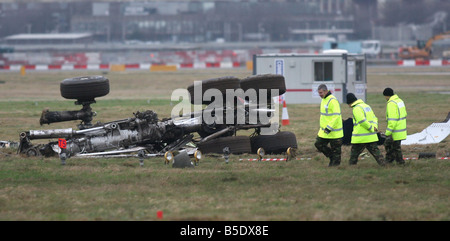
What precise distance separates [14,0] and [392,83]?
71140 millimetres

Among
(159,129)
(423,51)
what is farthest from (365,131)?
(423,51)

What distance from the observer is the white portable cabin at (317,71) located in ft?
91.6

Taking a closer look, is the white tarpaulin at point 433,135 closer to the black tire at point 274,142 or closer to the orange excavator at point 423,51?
the black tire at point 274,142

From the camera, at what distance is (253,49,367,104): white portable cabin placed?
2792 cm

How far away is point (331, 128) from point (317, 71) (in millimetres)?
15271

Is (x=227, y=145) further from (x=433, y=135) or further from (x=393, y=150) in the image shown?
(x=433, y=135)

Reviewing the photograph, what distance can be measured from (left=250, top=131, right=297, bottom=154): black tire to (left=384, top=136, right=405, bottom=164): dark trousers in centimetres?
263

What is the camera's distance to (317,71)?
1115 inches

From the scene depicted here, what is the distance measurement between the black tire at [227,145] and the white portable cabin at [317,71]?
12.9 metres

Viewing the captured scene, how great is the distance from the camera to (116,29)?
379ft

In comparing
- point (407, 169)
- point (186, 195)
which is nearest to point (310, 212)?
point (186, 195)

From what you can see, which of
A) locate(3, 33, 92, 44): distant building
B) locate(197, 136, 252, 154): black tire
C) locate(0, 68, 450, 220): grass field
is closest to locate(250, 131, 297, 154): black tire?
locate(197, 136, 252, 154): black tire

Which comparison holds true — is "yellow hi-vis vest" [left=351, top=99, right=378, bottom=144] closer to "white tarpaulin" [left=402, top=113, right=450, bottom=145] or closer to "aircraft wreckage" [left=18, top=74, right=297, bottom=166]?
"aircraft wreckage" [left=18, top=74, right=297, bottom=166]

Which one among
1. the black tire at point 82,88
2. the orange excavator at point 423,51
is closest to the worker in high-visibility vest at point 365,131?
the black tire at point 82,88
